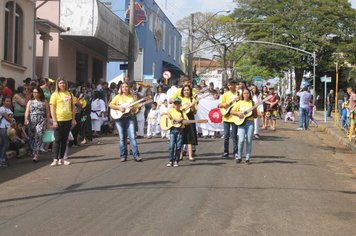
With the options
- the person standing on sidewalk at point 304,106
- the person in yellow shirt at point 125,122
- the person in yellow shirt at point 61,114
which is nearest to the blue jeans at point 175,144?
the person in yellow shirt at point 125,122

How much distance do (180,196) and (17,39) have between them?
12.5 meters

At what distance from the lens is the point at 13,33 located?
60.6 feet

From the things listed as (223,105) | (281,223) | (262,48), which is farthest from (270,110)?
(262,48)

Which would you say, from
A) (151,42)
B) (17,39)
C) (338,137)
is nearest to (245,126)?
(338,137)

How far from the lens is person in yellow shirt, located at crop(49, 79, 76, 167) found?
11680mm

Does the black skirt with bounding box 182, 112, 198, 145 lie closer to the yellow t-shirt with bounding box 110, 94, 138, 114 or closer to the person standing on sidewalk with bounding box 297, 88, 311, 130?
the yellow t-shirt with bounding box 110, 94, 138, 114

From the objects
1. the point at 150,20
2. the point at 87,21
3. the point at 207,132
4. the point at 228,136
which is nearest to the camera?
the point at 228,136

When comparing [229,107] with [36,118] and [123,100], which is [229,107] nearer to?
[123,100]

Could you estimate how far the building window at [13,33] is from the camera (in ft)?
59.8

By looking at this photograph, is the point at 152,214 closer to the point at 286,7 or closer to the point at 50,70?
the point at 50,70

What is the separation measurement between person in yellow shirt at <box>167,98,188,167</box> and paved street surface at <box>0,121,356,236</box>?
27 cm

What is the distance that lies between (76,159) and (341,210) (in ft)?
22.3

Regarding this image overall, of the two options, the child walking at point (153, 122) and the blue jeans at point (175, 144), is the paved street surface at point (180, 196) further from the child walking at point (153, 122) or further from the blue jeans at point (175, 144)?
the child walking at point (153, 122)

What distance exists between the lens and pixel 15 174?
1095 cm
